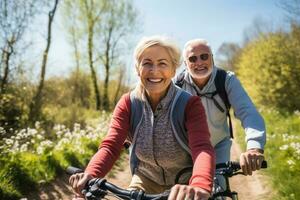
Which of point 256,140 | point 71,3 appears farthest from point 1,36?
point 71,3

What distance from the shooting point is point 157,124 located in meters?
2.78

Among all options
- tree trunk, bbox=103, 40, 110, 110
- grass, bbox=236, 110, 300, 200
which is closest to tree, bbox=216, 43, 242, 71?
tree trunk, bbox=103, 40, 110, 110

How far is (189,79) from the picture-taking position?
4211 mm

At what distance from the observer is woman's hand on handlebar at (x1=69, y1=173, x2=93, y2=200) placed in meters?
2.33

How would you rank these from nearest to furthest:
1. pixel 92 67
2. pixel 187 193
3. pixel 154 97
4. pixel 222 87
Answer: pixel 187 193, pixel 154 97, pixel 222 87, pixel 92 67

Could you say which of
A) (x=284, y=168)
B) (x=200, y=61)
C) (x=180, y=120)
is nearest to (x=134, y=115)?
(x=180, y=120)

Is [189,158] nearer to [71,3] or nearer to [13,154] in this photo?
[13,154]

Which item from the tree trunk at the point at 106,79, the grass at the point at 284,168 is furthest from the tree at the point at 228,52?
the grass at the point at 284,168

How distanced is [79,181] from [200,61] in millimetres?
2147

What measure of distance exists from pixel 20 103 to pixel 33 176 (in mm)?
9063

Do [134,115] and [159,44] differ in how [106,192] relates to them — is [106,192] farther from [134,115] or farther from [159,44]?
[159,44]

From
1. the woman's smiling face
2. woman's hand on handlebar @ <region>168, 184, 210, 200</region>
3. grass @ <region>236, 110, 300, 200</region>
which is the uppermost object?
the woman's smiling face

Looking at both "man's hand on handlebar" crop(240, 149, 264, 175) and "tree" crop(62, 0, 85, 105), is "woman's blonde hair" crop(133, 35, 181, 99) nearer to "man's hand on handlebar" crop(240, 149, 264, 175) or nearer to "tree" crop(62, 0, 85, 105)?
"man's hand on handlebar" crop(240, 149, 264, 175)

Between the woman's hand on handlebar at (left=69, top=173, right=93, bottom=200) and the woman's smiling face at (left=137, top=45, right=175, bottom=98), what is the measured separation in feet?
2.33
